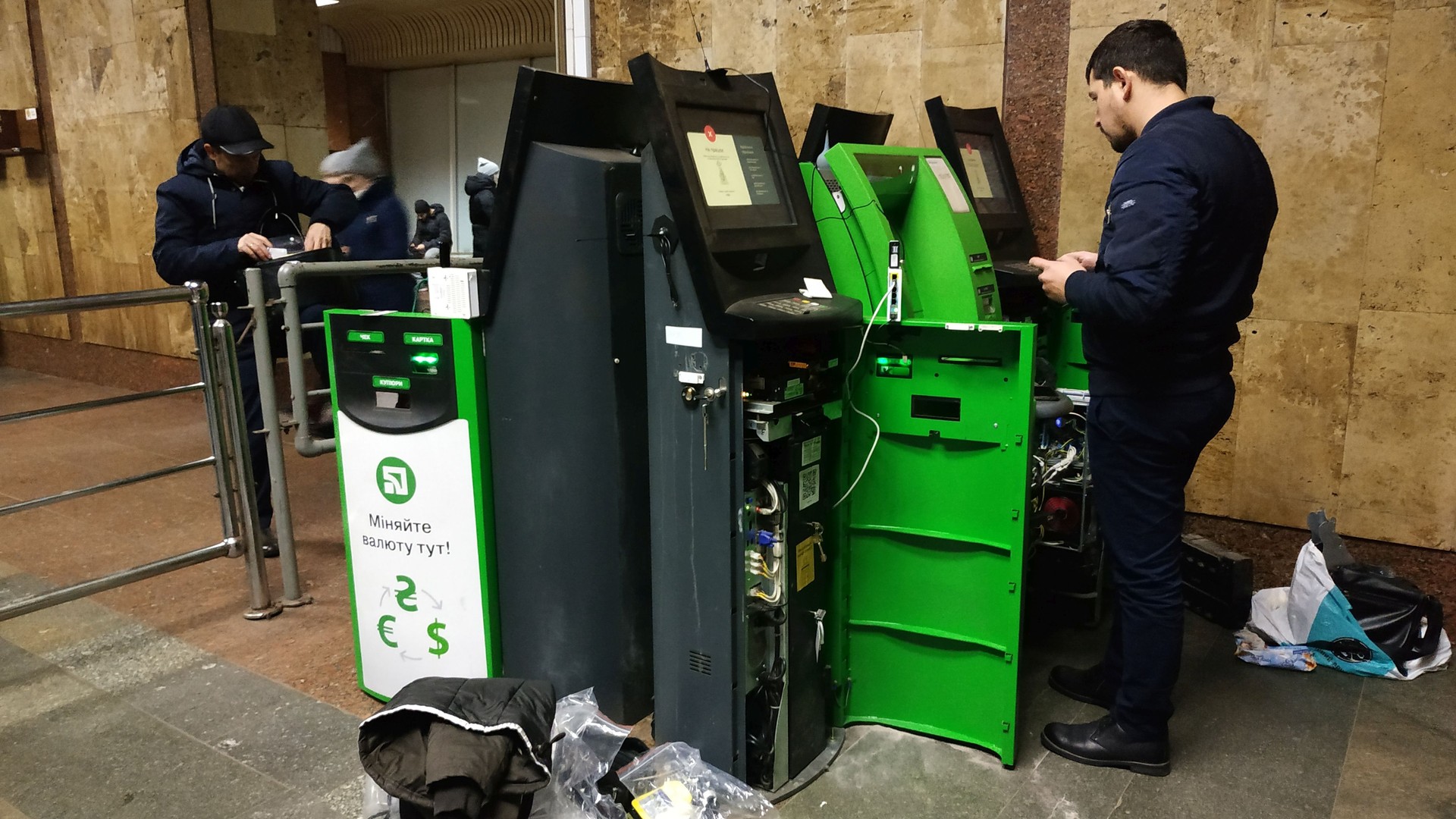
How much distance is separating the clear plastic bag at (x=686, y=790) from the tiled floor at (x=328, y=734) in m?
0.13

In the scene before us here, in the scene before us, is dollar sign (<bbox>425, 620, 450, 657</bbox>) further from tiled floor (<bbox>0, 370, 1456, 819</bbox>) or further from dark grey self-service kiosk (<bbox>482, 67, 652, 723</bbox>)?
tiled floor (<bbox>0, 370, 1456, 819</bbox>)

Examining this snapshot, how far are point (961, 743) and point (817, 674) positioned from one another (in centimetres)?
43

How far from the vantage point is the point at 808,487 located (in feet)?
7.52

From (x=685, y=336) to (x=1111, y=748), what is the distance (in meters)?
1.44

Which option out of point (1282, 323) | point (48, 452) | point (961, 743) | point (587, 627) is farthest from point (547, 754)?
point (48, 452)

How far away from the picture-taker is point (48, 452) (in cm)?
520

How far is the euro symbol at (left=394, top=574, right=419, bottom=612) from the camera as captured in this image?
256 centimetres

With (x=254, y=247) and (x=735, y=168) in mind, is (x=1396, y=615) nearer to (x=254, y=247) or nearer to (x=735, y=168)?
(x=735, y=168)

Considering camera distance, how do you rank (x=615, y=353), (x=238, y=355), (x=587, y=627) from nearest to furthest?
(x=615, y=353)
(x=587, y=627)
(x=238, y=355)

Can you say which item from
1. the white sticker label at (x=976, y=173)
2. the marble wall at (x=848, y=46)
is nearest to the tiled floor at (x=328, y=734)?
the white sticker label at (x=976, y=173)

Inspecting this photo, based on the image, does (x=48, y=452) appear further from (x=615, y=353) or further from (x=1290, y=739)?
(x=1290, y=739)

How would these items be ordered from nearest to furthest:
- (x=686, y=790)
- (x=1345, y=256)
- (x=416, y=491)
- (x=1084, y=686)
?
1. (x=686, y=790)
2. (x=416, y=491)
3. (x=1084, y=686)
4. (x=1345, y=256)

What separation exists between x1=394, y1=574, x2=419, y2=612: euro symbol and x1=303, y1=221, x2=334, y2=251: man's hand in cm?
150

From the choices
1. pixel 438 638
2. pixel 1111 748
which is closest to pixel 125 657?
pixel 438 638
